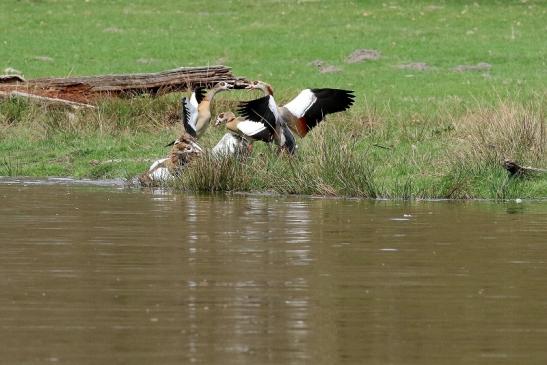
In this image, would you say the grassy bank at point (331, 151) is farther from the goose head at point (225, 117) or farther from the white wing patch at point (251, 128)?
the goose head at point (225, 117)

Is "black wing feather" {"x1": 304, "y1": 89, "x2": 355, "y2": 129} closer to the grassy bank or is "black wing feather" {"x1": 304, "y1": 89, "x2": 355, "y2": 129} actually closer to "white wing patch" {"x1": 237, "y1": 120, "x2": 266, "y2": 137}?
the grassy bank

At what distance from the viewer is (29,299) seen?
901cm

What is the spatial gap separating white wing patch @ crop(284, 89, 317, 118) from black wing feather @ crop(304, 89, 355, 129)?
5 cm

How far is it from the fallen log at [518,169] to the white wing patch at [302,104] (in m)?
2.68

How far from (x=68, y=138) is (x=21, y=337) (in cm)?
1428

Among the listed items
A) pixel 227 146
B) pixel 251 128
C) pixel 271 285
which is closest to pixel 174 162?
pixel 227 146

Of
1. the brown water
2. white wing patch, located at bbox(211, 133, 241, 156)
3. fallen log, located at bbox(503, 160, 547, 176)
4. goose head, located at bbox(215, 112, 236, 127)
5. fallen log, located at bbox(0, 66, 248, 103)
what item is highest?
fallen log, located at bbox(0, 66, 248, 103)

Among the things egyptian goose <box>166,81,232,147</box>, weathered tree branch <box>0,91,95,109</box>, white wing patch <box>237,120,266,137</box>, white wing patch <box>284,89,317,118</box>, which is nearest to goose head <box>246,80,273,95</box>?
white wing patch <box>284,89,317,118</box>

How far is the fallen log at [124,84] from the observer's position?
2320cm

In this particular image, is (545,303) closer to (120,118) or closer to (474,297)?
(474,297)

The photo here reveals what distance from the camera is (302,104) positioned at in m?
18.3

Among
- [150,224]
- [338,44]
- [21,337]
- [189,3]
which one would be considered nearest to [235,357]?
[21,337]

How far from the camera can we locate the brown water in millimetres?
7656

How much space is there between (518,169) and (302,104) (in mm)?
2842
